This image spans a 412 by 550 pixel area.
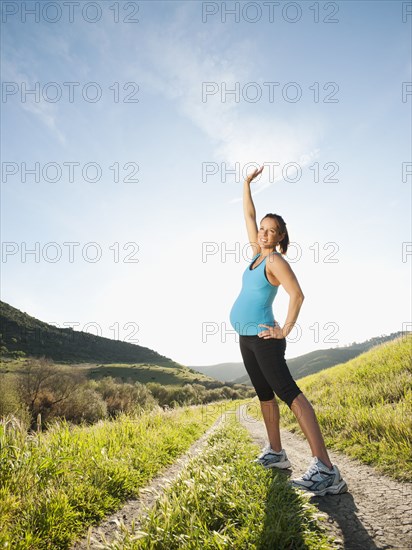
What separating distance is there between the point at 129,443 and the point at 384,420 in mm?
4317

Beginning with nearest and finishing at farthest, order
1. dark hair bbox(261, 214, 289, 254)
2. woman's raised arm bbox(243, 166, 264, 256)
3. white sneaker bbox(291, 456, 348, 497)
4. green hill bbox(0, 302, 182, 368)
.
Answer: white sneaker bbox(291, 456, 348, 497) < dark hair bbox(261, 214, 289, 254) < woman's raised arm bbox(243, 166, 264, 256) < green hill bbox(0, 302, 182, 368)

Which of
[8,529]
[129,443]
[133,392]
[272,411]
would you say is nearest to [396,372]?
[272,411]

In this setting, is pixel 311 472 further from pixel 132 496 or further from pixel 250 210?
pixel 250 210

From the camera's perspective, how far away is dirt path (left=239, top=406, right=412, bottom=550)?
2.28 m

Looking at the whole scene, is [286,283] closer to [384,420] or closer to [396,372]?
[384,420]

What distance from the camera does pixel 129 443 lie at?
493 centimetres

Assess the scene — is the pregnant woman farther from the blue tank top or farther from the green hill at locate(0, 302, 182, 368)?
the green hill at locate(0, 302, 182, 368)

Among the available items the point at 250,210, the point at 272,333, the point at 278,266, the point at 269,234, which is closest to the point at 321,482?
the point at 272,333

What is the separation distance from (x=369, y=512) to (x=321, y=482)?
0.56 meters

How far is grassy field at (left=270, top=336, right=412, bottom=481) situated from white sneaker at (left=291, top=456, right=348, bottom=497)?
944mm

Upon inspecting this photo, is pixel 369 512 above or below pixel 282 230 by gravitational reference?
below

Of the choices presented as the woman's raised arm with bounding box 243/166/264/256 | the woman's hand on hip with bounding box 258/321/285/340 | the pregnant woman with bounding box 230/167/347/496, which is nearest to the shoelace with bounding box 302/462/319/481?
the pregnant woman with bounding box 230/167/347/496

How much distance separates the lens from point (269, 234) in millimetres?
4289

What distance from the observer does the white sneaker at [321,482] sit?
10.7 ft
